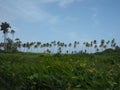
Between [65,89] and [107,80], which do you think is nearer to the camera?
[107,80]

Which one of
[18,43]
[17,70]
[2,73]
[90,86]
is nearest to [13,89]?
[17,70]

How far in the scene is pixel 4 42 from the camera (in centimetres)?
10038

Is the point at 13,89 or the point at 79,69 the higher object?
the point at 79,69

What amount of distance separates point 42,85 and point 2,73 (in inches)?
134

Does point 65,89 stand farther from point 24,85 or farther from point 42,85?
point 24,85

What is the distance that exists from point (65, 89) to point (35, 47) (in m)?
113

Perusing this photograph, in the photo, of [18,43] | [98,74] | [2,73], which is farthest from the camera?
[18,43]

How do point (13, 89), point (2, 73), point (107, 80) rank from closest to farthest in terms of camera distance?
point (107, 80) → point (13, 89) → point (2, 73)

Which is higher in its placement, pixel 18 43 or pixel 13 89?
pixel 18 43

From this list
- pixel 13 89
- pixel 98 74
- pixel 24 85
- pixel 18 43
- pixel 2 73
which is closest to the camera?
pixel 98 74

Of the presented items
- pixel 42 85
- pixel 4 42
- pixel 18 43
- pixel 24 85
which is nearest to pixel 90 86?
pixel 42 85

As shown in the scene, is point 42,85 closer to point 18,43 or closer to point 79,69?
point 79,69

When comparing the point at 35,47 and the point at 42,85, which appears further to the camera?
the point at 35,47

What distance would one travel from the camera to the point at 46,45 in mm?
121625
